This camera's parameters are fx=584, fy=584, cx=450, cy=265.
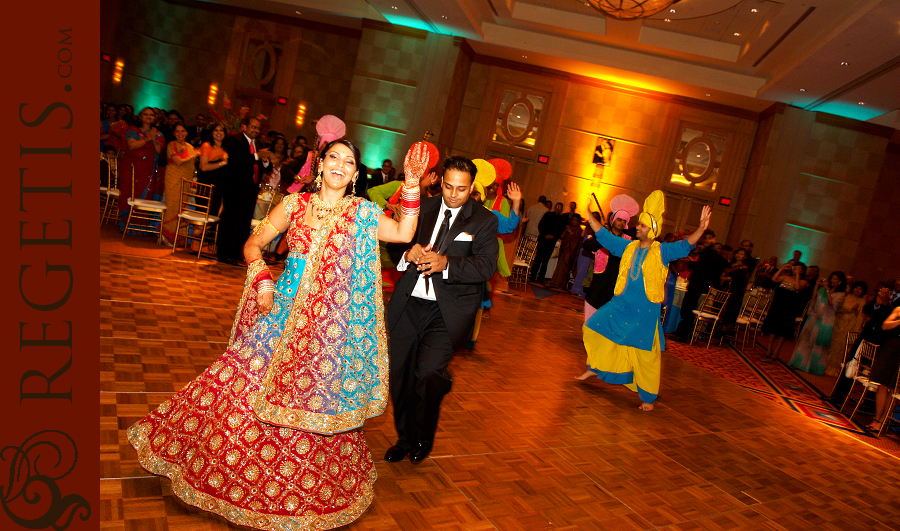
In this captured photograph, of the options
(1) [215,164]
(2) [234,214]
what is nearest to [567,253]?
(2) [234,214]

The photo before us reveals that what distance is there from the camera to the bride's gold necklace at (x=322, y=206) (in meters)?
2.22

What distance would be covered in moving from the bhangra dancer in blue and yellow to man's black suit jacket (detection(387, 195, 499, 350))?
6.04 ft

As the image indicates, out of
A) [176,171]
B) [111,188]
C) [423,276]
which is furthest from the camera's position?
[111,188]

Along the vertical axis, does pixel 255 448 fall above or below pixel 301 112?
below

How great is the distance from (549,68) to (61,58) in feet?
43.1

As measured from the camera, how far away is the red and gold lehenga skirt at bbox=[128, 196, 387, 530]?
6.55ft

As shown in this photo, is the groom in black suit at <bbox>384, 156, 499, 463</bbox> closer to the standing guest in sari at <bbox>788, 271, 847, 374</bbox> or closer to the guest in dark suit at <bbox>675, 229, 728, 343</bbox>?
the guest in dark suit at <bbox>675, 229, 728, 343</bbox>

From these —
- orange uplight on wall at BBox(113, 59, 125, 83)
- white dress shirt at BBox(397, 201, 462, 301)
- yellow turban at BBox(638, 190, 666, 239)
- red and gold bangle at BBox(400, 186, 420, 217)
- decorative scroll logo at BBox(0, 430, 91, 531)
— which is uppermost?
orange uplight on wall at BBox(113, 59, 125, 83)

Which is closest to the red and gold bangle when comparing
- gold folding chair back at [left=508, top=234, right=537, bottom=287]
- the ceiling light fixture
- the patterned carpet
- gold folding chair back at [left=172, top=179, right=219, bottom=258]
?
gold folding chair back at [left=172, top=179, right=219, bottom=258]

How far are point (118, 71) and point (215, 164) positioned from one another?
977cm

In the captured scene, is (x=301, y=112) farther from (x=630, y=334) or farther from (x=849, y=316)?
(x=849, y=316)

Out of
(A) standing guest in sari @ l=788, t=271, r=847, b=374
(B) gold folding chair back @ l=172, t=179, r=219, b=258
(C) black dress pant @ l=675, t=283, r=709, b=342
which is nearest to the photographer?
(B) gold folding chair back @ l=172, t=179, r=219, b=258

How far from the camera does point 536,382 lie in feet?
15.7

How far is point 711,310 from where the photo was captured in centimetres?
905
